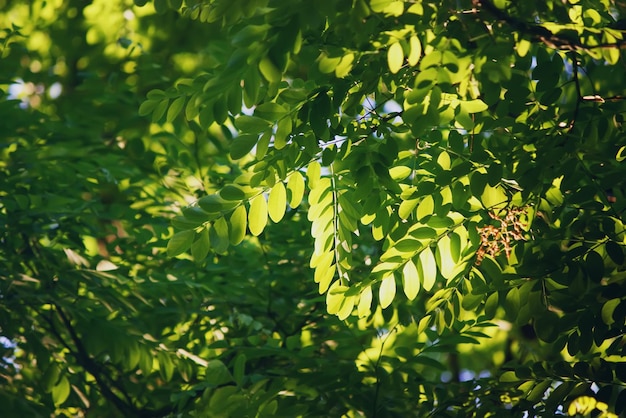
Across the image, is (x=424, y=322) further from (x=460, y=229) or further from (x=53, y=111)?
(x=53, y=111)

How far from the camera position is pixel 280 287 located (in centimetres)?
407

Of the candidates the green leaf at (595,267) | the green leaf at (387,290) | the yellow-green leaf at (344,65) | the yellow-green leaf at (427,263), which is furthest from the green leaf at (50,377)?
the green leaf at (595,267)

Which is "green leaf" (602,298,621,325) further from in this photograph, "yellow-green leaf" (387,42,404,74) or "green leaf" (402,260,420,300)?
"yellow-green leaf" (387,42,404,74)

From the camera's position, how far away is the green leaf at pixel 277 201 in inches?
87.0

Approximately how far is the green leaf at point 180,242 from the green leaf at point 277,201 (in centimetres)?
26

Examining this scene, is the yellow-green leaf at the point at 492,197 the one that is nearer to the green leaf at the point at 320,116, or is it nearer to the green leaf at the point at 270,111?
the green leaf at the point at 320,116

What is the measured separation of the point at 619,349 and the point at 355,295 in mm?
866

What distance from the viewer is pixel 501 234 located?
2170 millimetres

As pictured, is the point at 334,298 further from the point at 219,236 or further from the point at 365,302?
the point at 219,236

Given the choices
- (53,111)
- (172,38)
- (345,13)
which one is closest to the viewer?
(345,13)

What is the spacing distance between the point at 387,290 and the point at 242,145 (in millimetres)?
656

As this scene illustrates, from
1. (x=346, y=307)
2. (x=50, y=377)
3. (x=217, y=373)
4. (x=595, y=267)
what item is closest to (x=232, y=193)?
(x=346, y=307)

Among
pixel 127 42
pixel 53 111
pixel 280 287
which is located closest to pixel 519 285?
pixel 280 287

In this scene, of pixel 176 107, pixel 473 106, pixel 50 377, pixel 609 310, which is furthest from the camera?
pixel 50 377
